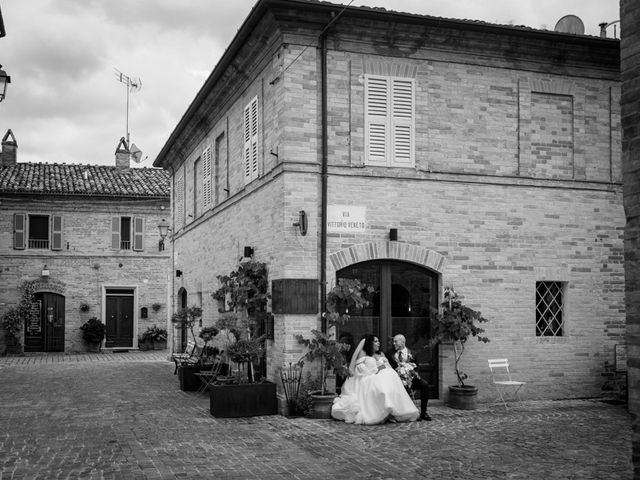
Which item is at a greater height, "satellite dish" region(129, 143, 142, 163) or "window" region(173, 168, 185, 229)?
"satellite dish" region(129, 143, 142, 163)

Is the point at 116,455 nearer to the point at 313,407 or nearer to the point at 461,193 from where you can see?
the point at 313,407

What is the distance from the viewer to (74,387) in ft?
53.3

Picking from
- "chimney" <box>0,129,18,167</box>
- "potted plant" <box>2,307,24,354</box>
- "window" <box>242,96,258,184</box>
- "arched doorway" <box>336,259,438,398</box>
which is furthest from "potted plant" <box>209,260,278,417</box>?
"chimney" <box>0,129,18,167</box>

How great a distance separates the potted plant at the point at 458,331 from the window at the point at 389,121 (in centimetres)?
261

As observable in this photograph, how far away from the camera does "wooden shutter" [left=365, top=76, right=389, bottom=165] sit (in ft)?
42.0

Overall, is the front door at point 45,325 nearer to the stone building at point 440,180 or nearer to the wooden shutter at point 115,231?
the wooden shutter at point 115,231

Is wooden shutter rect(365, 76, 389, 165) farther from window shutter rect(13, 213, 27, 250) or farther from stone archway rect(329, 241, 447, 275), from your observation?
window shutter rect(13, 213, 27, 250)

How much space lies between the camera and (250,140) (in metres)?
14.6

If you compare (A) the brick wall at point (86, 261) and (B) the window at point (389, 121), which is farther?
(A) the brick wall at point (86, 261)

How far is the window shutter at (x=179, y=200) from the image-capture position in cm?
2244

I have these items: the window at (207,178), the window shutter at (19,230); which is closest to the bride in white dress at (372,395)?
the window at (207,178)

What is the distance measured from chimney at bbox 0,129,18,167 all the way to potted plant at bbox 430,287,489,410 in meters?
25.0

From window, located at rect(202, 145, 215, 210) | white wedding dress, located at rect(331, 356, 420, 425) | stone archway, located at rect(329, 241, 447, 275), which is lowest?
white wedding dress, located at rect(331, 356, 420, 425)

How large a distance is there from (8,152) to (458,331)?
25.8 meters
